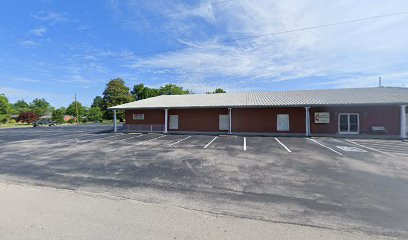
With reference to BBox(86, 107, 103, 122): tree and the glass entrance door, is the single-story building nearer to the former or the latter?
the glass entrance door

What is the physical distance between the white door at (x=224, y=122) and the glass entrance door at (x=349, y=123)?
1014cm

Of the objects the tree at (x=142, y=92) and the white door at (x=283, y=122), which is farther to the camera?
the tree at (x=142, y=92)

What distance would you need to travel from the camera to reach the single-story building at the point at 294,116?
17.9m

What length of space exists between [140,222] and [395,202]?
5454mm

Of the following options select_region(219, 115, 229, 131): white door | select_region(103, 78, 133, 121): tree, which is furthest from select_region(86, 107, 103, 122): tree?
select_region(219, 115, 229, 131): white door

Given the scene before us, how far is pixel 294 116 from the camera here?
775 inches

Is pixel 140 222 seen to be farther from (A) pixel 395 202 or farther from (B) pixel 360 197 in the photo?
(A) pixel 395 202

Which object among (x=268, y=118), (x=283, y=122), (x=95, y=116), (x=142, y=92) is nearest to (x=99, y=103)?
(x=95, y=116)

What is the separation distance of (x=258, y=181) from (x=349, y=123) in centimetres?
1698

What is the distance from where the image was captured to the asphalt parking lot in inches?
165

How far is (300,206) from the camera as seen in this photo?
452cm

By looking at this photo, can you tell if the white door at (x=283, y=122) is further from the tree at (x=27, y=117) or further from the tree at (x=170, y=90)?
the tree at (x=27, y=117)

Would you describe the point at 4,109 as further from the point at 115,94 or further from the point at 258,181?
the point at 258,181

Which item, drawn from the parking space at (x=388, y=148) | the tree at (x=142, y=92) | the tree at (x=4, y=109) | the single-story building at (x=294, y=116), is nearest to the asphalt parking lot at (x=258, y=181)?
the parking space at (x=388, y=148)
